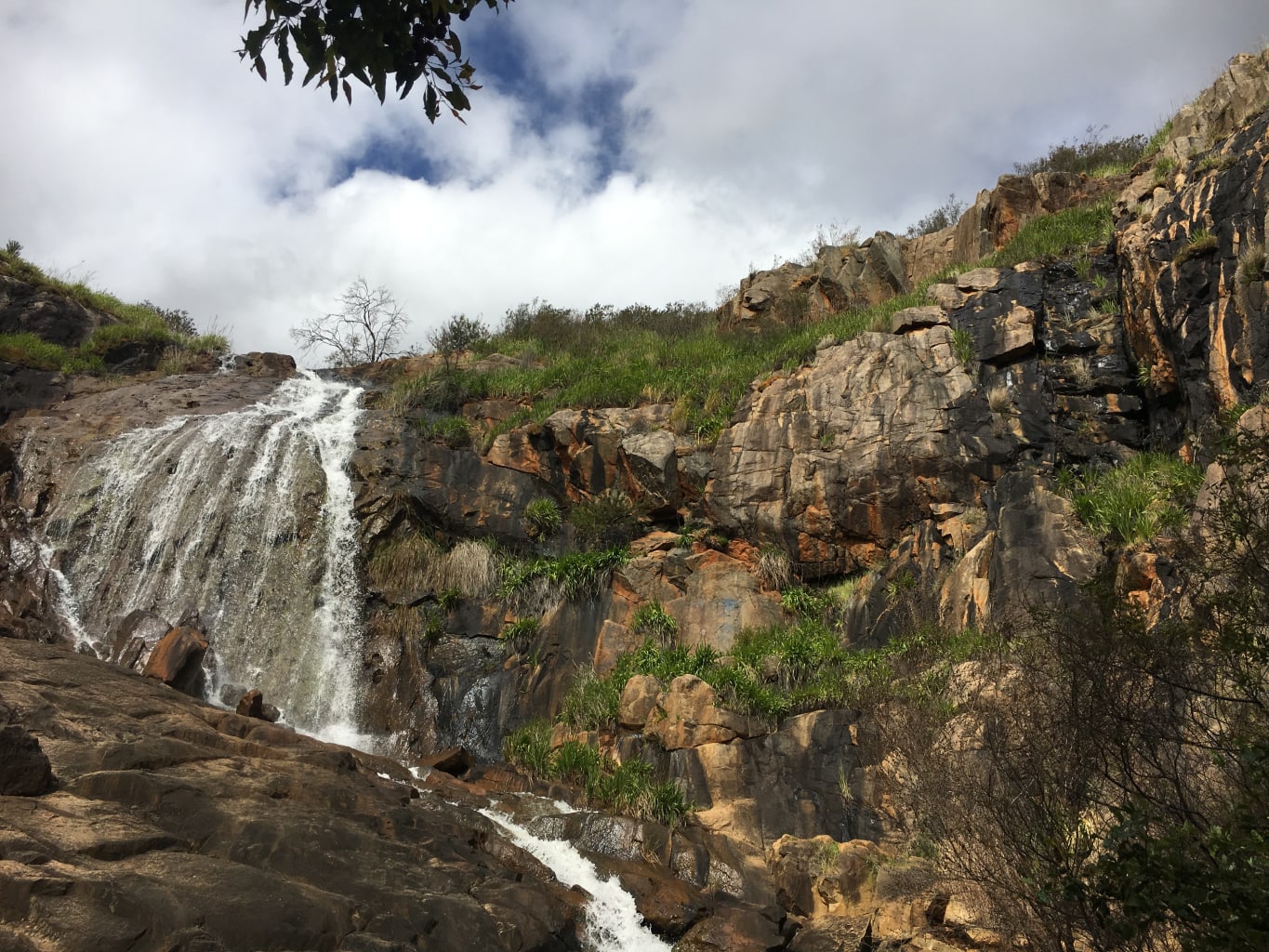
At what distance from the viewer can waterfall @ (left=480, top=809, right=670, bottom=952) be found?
952 centimetres

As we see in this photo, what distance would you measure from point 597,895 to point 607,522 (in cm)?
946

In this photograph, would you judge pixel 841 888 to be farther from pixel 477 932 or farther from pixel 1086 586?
pixel 1086 586

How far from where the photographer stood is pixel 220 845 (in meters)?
7.61

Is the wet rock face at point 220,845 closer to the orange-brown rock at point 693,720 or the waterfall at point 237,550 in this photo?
the orange-brown rock at point 693,720

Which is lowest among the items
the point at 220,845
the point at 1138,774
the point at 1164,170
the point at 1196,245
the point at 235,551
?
the point at 220,845

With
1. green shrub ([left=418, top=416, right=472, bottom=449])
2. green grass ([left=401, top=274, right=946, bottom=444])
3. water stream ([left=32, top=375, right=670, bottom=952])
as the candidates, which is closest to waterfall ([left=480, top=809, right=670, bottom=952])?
water stream ([left=32, top=375, right=670, bottom=952])

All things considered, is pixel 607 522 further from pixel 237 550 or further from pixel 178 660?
pixel 178 660

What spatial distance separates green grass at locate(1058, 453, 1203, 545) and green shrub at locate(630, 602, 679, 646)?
23.3 ft

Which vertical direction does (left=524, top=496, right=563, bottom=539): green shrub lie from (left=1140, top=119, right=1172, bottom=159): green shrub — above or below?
below

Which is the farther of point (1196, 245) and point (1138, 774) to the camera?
point (1196, 245)

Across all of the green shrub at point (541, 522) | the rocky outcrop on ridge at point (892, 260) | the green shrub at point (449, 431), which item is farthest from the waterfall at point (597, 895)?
the rocky outcrop on ridge at point (892, 260)

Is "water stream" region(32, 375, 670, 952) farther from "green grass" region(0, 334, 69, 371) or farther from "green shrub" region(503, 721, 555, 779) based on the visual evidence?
"green grass" region(0, 334, 69, 371)

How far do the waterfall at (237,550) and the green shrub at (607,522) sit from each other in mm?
4794

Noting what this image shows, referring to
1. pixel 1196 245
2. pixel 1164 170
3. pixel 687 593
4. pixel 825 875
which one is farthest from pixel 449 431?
pixel 1164 170
